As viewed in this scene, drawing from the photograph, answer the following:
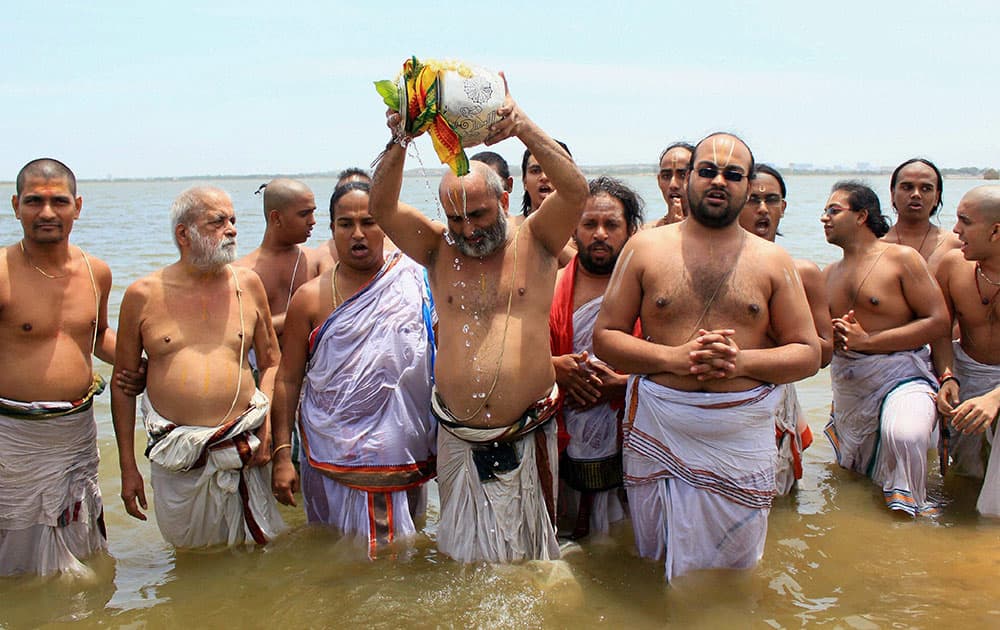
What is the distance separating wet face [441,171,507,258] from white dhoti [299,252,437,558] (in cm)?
69

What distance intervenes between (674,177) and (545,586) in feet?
9.49

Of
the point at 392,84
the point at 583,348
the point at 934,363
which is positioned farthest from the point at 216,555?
the point at 934,363

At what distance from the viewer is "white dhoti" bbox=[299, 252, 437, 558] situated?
187 inches

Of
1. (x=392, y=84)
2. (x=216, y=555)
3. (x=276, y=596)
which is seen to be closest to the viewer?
(x=392, y=84)

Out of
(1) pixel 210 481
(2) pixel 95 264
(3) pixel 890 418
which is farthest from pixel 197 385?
(3) pixel 890 418

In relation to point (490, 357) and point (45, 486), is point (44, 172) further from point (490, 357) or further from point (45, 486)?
point (490, 357)

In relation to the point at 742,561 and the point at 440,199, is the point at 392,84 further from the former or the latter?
the point at 742,561

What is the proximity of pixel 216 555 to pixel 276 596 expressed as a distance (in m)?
0.57

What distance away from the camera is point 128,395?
15.4ft

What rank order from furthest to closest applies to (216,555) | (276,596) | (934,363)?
(934,363) < (216,555) < (276,596)

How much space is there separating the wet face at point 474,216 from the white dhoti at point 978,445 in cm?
339

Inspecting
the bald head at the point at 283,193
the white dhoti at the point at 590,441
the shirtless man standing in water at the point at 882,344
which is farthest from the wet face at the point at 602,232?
the bald head at the point at 283,193

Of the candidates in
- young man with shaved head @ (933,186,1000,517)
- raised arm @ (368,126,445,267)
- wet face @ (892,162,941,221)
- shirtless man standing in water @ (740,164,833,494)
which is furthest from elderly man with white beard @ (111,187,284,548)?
wet face @ (892,162,941,221)

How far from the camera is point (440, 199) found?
4.38 meters
